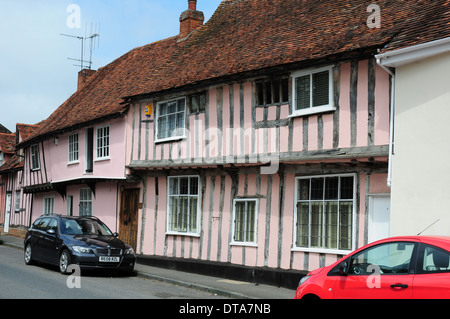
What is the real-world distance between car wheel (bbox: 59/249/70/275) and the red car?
787 centimetres

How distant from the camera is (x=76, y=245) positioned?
14.5 meters

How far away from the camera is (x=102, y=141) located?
69.1 feet

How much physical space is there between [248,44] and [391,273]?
1028 cm

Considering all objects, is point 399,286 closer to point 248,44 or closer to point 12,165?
point 248,44

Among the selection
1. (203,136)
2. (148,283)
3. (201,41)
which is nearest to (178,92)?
(203,136)

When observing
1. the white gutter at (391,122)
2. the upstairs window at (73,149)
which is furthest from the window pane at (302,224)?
the upstairs window at (73,149)

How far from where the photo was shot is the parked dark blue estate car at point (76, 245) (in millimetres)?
14367

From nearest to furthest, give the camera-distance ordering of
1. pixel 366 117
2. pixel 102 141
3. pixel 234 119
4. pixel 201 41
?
pixel 366 117 → pixel 234 119 → pixel 201 41 → pixel 102 141

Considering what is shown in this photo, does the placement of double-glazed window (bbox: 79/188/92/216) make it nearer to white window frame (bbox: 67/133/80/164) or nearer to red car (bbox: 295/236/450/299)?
white window frame (bbox: 67/133/80/164)

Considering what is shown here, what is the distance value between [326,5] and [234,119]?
3.94 m

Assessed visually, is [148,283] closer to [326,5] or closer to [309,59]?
[309,59]

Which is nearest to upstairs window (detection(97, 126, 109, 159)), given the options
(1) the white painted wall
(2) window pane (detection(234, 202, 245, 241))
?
(2) window pane (detection(234, 202, 245, 241))

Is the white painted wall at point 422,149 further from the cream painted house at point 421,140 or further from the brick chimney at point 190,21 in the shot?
the brick chimney at point 190,21

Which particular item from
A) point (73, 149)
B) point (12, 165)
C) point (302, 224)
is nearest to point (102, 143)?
point (73, 149)
